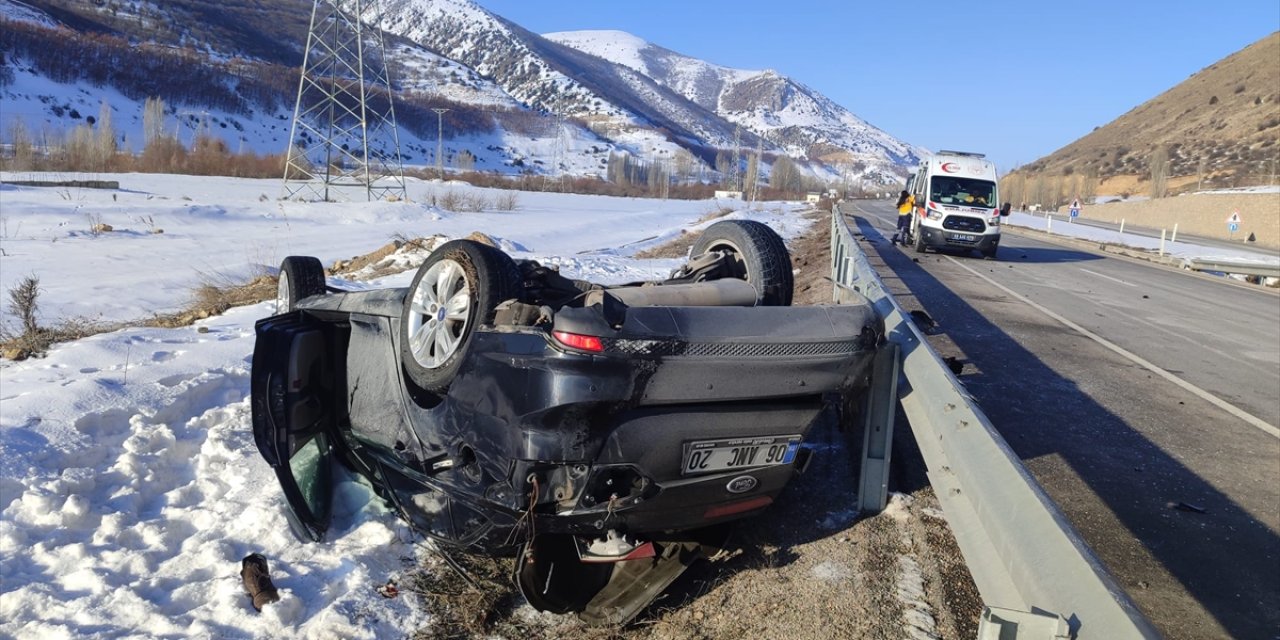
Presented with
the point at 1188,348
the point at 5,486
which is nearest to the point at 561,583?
the point at 5,486

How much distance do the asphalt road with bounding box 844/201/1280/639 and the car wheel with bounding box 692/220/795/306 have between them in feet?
6.13

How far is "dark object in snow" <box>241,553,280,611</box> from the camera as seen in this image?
3.28 m

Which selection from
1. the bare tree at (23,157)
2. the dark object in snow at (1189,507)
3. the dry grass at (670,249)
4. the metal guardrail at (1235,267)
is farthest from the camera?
the bare tree at (23,157)

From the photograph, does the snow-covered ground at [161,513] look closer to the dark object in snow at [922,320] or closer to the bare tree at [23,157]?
the dark object in snow at [922,320]

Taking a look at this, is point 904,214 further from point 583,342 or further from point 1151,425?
point 583,342

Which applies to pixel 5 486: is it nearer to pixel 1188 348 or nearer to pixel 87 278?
pixel 1188 348

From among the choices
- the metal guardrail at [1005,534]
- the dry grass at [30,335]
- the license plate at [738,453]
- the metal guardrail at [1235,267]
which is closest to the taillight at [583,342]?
the license plate at [738,453]

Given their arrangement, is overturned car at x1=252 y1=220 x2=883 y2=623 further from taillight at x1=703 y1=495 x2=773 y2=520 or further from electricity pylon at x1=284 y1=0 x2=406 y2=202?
electricity pylon at x1=284 y1=0 x2=406 y2=202

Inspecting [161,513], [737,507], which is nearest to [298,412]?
[161,513]

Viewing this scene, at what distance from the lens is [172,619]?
315 centimetres

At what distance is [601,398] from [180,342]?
18.6ft

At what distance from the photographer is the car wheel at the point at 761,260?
4.00m

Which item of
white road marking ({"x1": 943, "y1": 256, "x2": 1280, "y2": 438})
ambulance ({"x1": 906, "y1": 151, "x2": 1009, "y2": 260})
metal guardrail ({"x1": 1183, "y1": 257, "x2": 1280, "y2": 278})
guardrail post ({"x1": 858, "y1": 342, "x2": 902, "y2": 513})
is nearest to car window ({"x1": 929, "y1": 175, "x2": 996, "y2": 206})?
ambulance ({"x1": 906, "y1": 151, "x2": 1009, "y2": 260})

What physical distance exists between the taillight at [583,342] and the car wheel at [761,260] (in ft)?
4.52
